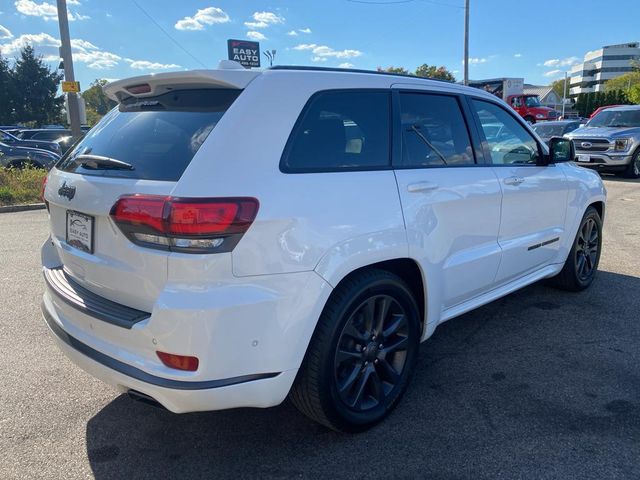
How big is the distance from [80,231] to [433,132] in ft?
6.97

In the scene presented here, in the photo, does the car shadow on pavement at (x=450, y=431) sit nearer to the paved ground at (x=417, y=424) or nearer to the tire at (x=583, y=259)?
the paved ground at (x=417, y=424)

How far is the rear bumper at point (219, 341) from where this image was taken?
2.13 metres

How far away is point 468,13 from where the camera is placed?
29922 mm

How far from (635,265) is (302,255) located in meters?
5.09

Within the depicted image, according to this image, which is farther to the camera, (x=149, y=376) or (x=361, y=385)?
(x=361, y=385)

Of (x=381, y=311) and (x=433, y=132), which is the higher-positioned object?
(x=433, y=132)

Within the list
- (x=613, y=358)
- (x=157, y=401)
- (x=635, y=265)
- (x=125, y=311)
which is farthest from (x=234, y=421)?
(x=635, y=265)

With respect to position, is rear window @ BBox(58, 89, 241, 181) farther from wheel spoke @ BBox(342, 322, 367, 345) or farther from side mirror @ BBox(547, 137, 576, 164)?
side mirror @ BBox(547, 137, 576, 164)

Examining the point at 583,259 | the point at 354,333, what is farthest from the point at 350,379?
the point at 583,259

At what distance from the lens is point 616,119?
1443 cm

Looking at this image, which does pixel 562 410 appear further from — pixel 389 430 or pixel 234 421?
pixel 234 421

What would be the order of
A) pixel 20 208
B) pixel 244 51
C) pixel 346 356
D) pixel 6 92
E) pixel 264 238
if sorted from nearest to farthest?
1. pixel 264 238
2. pixel 346 356
3. pixel 20 208
4. pixel 244 51
5. pixel 6 92

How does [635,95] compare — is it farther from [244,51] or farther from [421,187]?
[421,187]

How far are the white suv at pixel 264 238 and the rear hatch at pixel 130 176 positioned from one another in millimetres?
10
